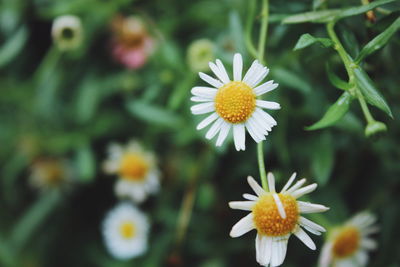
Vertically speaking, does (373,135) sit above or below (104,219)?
above

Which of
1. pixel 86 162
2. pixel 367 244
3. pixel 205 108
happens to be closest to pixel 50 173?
pixel 86 162

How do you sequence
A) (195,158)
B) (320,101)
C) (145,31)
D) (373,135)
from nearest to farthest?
(373,135) → (320,101) → (195,158) → (145,31)

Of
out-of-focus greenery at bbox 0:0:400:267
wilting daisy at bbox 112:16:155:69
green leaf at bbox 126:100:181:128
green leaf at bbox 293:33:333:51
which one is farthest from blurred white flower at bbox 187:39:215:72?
green leaf at bbox 293:33:333:51

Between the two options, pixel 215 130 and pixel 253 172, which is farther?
pixel 253 172

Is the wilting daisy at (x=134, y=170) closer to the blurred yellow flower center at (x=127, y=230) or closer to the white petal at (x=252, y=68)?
the blurred yellow flower center at (x=127, y=230)

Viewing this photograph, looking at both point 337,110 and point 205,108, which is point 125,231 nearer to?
point 205,108

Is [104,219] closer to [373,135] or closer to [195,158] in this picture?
[195,158]

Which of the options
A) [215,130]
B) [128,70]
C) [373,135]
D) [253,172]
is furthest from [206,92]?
[128,70]

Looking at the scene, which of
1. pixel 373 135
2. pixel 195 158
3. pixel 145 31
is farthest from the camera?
pixel 145 31
